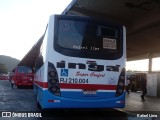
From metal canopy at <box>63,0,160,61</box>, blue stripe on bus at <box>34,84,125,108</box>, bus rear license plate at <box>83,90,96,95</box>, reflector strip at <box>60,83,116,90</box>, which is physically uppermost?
metal canopy at <box>63,0,160,61</box>

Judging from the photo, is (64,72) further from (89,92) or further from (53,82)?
(89,92)

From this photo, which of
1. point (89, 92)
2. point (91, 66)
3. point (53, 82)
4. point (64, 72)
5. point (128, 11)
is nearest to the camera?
point (53, 82)

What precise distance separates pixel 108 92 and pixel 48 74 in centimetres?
193

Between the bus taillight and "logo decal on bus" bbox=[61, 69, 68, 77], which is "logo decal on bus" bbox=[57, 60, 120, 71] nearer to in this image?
"logo decal on bus" bbox=[61, 69, 68, 77]

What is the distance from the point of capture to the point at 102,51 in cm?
1001

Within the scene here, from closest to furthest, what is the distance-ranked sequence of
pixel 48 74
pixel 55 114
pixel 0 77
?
pixel 48 74, pixel 55 114, pixel 0 77

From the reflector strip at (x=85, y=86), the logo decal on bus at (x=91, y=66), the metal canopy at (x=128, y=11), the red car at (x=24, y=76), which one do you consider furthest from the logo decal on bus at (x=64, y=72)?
the red car at (x=24, y=76)

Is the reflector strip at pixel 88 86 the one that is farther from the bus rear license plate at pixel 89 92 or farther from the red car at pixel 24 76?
the red car at pixel 24 76

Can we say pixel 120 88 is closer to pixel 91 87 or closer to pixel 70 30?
pixel 91 87

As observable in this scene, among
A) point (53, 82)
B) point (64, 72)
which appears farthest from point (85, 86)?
point (53, 82)

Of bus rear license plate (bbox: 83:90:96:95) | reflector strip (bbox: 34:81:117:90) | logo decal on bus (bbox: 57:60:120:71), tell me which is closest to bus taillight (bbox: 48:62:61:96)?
reflector strip (bbox: 34:81:117:90)

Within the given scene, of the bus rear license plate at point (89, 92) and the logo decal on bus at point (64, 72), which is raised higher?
the logo decal on bus at point (64, 72)

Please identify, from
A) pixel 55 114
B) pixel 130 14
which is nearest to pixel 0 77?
pixel 130 14

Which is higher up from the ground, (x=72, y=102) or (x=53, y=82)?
(x=53, y=82)
